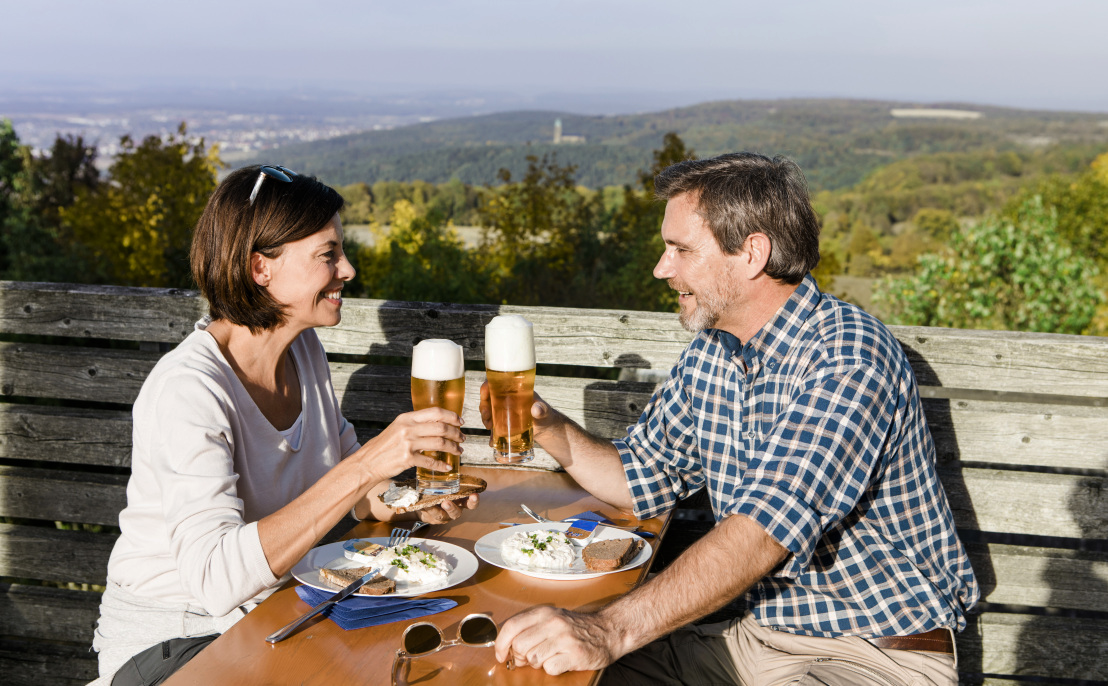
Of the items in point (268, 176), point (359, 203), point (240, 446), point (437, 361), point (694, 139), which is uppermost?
point (694, 139)

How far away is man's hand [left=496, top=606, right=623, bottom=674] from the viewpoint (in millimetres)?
1522

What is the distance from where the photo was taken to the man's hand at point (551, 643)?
1522 mm

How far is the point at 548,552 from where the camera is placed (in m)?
1.95

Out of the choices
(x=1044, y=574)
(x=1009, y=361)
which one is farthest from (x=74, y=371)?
(x=1044, y=574)

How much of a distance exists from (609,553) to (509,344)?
0.54m

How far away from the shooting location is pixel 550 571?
1.91 metres

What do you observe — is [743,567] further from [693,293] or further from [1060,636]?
[1060,636]

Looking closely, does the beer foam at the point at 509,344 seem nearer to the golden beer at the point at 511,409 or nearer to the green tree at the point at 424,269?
the golden beer at the point at 511,409

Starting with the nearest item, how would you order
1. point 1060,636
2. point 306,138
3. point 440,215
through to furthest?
point 1060,636, point 440,215, point 306,138

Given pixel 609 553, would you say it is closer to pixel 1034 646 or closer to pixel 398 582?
pixel 398 582

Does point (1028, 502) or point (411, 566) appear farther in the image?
point (1028, 502)

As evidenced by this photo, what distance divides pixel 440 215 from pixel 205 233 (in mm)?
14411

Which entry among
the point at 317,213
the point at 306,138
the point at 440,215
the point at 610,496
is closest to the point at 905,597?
the point at 610,496

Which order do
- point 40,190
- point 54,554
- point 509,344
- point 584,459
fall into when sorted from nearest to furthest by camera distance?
point 509,344 → point 584,459 → point 54,554 → point 40,190
